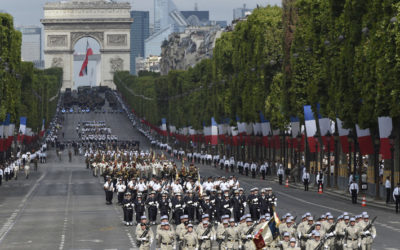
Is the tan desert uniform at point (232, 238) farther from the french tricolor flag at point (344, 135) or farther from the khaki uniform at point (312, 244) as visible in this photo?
the french tricolor flag at point (344, 135)

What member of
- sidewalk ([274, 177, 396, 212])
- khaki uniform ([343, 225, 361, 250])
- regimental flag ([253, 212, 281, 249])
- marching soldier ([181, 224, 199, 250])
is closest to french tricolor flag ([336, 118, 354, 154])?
sidewalk ([274, 177, 396, 212])

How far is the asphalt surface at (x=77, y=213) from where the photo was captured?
44.1 meters

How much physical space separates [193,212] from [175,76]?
465 ft

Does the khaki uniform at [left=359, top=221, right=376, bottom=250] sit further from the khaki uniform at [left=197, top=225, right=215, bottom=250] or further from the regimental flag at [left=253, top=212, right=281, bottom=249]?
the khaki uniform at [left=197, top=225, right=215, bottom=250]

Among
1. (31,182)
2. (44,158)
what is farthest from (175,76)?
(31,182)

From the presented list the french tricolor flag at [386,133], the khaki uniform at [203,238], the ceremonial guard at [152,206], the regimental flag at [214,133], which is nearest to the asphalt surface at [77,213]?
the ceremonial guard at [152,206]

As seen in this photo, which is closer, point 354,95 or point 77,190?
Result: point 354,95

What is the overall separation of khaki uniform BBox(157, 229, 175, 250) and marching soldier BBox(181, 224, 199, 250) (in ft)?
1.36

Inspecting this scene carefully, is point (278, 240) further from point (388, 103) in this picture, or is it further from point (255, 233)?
point (388, 103)

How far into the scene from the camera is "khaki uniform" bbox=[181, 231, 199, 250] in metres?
34.2

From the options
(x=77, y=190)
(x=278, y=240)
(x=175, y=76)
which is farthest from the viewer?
(x=175, y=76)

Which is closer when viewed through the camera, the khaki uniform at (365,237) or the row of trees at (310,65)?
the khaki uniform at (365,237)

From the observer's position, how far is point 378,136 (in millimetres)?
65688

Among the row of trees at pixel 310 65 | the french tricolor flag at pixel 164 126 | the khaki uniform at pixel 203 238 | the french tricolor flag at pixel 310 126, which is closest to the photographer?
the khaki uniform at pixel 203 238
